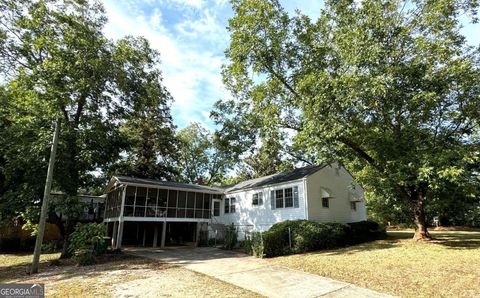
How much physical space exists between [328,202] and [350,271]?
34.1 ft

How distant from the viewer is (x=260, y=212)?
21.5 m

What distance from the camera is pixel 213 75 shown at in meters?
21.8

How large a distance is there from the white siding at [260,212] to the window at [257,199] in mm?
232

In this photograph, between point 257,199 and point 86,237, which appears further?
point 257,199

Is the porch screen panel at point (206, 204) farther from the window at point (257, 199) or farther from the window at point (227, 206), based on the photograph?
the window at point (257, 199)

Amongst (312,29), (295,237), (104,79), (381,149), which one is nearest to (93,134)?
(104,79)

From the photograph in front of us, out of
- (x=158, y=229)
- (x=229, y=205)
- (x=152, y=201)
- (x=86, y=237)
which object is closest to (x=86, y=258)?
(x=86, y=237)

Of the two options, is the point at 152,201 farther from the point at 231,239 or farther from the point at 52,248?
the point at 52,248

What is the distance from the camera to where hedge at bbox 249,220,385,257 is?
1495cm

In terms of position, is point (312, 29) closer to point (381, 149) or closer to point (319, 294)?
point (381, 149)

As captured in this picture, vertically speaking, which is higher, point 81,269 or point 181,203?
point 181,203

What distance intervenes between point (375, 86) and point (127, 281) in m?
13.5

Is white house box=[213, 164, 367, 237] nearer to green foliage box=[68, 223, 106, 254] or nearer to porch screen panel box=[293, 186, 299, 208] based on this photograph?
porch screen panel box=[293, 186, 299, 208]

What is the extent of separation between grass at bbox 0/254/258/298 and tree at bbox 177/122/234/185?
28384mm
